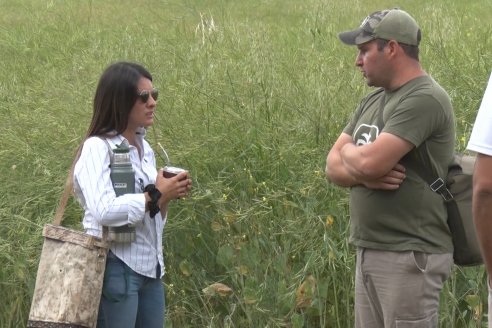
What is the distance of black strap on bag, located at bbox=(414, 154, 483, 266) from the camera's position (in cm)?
343

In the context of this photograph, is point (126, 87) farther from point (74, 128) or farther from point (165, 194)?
point (74, 128)

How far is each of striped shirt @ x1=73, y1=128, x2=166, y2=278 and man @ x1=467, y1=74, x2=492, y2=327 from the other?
50.0 inches

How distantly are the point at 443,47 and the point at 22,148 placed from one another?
8.27ft

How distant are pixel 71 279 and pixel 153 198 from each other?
0.39 m

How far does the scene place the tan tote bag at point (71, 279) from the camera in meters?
3.56

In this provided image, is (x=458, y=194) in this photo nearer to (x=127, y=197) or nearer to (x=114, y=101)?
(x=127, y=197)

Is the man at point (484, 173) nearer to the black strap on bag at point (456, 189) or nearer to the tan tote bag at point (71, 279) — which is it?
the black strap on bag at point (456, 189)

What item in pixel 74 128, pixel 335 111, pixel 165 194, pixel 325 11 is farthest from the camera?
pixel 325 11

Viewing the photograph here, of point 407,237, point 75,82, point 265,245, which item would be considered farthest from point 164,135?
point 407,237

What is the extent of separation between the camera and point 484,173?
2664 millimetres

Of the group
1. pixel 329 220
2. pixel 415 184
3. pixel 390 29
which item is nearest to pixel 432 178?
pixel 415 184

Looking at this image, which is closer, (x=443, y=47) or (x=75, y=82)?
(x=443, y=47)

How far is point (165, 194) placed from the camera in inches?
144

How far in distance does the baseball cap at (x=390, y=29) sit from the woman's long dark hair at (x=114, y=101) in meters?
0.81
